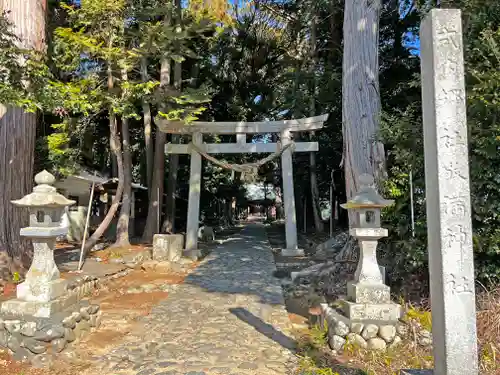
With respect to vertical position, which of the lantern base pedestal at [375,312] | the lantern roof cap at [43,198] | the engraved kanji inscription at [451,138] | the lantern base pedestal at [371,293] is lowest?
the lantern base pedestal at [375,312]

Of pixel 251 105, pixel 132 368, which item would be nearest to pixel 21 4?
pixel 132 368

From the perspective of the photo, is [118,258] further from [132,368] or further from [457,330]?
[457,330]

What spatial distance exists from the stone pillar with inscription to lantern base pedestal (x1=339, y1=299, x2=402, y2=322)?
73.1 inches

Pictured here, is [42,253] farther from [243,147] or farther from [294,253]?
[243,147]

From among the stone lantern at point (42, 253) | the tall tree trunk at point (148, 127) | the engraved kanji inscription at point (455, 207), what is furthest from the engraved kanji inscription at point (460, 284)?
the tall tree trunk at point (148, 127)

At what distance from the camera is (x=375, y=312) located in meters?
4.53

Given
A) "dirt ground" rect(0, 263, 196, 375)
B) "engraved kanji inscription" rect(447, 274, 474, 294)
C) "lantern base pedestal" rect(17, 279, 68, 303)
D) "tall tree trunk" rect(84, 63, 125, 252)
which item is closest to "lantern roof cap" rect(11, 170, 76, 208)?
"lantern base pedestal" rect(17, 279, 68, 303)

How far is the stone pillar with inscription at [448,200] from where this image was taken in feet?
8.39

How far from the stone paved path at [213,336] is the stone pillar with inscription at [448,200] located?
183 cm

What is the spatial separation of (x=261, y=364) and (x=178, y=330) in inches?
60.5

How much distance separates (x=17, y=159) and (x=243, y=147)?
21.9 ft

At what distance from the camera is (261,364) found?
4.12 meters

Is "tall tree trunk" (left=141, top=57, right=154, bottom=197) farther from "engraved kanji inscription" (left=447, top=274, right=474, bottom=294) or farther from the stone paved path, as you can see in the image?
"engraved kanji inscription" (left=447, top=274, right=474, bottom=294)

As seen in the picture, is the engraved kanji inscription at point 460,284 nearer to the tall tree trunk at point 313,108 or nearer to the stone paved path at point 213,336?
the stone paved path at point 213,336
